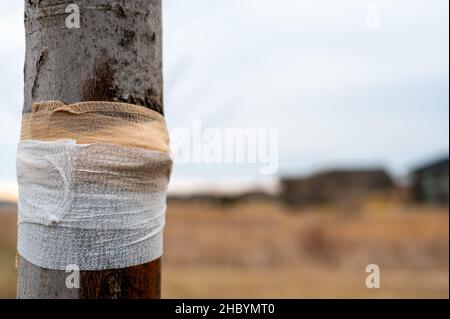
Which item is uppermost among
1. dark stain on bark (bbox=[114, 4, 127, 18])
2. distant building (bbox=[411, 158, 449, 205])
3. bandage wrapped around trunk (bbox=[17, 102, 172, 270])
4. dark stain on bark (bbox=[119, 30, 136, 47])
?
distant building (bbox=[411, 158, 449, 205])

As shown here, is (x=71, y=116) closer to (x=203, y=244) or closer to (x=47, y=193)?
(x=47, y=193)

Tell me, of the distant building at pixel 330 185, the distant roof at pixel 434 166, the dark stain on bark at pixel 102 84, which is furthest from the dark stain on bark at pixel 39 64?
the distant roof at pixel 434 166

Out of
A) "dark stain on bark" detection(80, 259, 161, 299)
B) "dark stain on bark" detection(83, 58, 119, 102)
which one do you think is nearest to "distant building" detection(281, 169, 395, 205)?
"dark stain on bark" detection(80, 259, 161, 299)

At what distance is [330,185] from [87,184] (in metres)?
25.9

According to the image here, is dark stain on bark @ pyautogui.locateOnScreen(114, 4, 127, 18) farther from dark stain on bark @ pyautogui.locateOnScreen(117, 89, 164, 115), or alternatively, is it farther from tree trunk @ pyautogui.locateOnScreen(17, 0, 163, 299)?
dark stain on bark @ pyautogui.locateOnScreen(117, 89, 164, 115)

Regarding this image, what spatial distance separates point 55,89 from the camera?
37.8 inches

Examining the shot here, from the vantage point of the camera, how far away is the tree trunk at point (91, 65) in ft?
3.09

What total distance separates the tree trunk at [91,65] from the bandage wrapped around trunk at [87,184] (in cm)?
3

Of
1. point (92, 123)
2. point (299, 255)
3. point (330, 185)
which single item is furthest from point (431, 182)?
point (92, 123)

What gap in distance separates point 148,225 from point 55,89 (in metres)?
0.35

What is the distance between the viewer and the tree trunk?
3.09ft

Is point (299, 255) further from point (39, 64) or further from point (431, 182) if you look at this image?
point (431, 182)

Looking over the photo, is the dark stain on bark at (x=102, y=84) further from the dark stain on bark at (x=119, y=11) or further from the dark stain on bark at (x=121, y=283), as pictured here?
the dark stain on bark at (x=121, y=283)

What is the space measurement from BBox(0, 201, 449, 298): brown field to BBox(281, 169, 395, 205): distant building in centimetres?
1164
